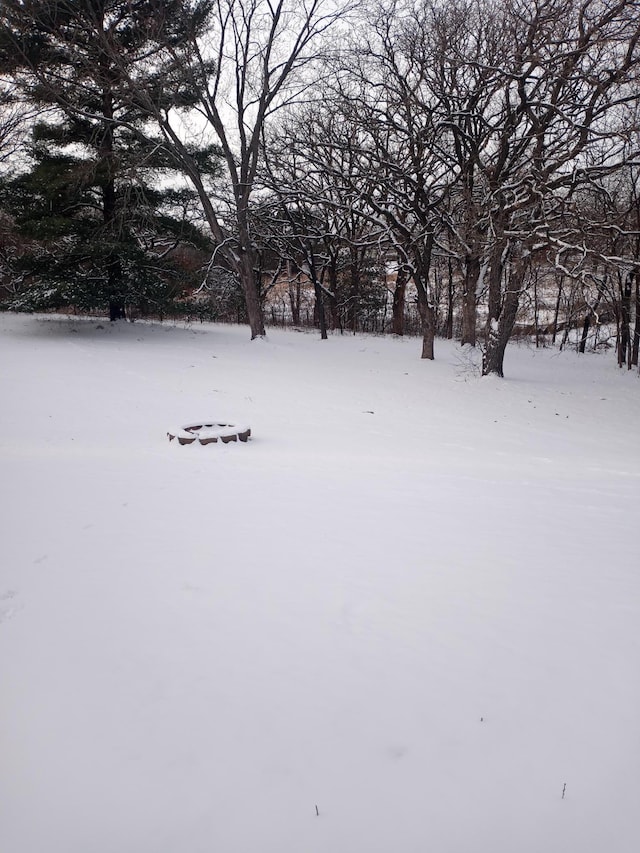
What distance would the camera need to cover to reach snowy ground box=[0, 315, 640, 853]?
2121 millimetres

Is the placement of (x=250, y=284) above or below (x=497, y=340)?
above

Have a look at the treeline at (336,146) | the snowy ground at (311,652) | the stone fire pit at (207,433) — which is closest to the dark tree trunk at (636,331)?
the treeline at (336,146)

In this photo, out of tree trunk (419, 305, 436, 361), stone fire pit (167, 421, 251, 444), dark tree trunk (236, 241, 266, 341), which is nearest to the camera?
stone fire pit (167, 421, 251, 444)

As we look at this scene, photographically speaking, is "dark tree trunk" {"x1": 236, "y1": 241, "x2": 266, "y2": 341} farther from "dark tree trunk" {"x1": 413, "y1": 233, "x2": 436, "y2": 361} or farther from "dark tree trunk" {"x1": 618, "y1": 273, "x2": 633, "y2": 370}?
"dark tree trunk" {"x1": 618, "y1": 273, "x2": 633, "y2": 370}

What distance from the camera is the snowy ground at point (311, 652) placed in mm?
2121

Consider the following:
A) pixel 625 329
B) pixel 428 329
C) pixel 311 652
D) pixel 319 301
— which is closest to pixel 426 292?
pixel 428 329

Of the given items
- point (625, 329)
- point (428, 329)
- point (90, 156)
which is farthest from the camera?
point (625, 329)

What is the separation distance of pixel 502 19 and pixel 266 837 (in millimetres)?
16805

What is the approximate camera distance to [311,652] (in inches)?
120

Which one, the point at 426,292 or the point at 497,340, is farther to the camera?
the point at 426,292

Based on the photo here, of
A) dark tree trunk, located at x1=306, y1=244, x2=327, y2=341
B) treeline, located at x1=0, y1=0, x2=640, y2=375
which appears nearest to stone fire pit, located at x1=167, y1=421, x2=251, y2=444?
treeline, located at x1=0, y1=0, x2=640, y2=375

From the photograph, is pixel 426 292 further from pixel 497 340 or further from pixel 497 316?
pixel 497 340

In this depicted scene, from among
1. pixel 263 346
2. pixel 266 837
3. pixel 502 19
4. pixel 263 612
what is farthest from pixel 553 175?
pixel 266 837

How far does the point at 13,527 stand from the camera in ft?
14.6
